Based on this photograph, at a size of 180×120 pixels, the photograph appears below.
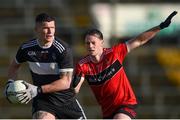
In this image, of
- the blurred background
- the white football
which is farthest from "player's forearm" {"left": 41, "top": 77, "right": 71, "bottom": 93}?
the blurred background

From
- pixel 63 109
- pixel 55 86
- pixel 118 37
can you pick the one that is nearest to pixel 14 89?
pixel 55 86

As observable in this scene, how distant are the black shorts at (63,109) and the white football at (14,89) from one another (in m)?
0.38

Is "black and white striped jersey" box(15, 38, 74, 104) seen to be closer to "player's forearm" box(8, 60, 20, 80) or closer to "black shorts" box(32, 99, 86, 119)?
"black shorts" box(32, 99, 86, 119)

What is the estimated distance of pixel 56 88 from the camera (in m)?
7.84

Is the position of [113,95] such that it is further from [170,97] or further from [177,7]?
[177,7]

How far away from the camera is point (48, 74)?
8055mm

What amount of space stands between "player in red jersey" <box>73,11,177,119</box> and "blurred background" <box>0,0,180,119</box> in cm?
697

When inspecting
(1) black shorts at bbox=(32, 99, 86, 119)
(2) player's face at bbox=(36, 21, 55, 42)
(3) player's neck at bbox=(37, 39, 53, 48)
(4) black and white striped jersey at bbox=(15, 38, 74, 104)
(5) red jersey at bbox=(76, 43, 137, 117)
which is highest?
(2) player's face at bbox=(36, 21, 55, 42)

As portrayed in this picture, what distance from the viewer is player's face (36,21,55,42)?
7805 millimetres

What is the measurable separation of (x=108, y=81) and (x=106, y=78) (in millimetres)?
44

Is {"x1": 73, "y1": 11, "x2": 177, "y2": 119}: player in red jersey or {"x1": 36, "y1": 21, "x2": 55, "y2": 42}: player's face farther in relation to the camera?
{"x1": 73, "y1": 11, "x2": 177, "y2": 119}: player in red jersey

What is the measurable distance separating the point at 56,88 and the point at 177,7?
13.1 meters

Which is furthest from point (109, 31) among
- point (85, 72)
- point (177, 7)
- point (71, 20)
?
point (85, 72)

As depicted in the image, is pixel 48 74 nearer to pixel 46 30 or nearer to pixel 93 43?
pixel 46 30
